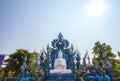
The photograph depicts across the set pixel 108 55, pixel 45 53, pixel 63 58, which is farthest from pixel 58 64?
pixel 108 55

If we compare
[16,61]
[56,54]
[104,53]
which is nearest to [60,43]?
[56,54]

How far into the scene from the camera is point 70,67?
16.7m

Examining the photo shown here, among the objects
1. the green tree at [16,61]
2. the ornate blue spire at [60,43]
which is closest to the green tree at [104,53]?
the ornate blue spire at [60,43]

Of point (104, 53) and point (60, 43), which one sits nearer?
point (60, 43)

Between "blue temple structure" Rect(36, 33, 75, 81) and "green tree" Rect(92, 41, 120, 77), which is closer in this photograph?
"blue temple structure" Rect(36, 33, 75, 81)

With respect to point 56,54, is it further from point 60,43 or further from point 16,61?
point 16,61

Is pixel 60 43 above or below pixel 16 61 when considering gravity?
above

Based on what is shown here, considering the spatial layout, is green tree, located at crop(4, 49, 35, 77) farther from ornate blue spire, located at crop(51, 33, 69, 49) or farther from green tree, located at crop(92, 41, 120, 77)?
green tree, located at crop(92, 41, 120, 77)

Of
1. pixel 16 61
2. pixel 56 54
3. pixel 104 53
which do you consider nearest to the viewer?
pixel 56 54

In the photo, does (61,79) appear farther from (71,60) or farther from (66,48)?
(66,48)

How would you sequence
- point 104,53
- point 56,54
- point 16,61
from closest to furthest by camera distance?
point 56,54 → point 104,53 → point 16,61

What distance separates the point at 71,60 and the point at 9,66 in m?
17.8

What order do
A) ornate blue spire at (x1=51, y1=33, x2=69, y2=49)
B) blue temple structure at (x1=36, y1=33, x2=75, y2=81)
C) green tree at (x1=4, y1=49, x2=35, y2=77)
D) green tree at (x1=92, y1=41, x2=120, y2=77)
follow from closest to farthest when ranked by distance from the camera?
blue temple structure at (x1=36, y1=33, x2=75, y2=81), ornate blue spire at (x1=51, y1=33, x2=69, y2=49), green tree at (x1=92, y1=41, x2=120, y2=77), green tree at (x1=4, y1=49, x2=35, y2=77)

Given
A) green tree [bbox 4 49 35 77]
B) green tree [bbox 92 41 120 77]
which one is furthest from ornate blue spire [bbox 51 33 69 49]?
green tree [bbox 4 49 35 77]
